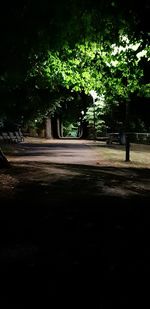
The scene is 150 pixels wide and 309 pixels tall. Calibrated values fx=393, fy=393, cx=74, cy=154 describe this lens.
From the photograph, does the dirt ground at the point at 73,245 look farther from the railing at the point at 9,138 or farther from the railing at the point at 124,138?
the railing at the point at 124,138

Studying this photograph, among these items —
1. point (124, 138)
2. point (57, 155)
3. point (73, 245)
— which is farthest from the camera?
point (124, 138)

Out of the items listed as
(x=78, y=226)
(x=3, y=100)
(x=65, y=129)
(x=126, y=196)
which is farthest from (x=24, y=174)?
(x=65, y=129)

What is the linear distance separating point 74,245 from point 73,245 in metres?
0.01

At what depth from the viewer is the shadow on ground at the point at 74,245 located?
4.06m

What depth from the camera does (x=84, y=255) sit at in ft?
17.3

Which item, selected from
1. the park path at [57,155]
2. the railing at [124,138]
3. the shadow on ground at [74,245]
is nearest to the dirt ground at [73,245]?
the shadow on ground at [74,245]

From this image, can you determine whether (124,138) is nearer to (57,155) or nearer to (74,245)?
(57,155)

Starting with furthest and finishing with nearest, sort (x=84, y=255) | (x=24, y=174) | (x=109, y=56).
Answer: (x=109, y=56)
(x=24, y=174)
(x=84, y=255)

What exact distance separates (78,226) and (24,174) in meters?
6.38

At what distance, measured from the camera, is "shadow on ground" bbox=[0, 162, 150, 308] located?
4059 millimetres

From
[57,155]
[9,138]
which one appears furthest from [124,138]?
[57,155]

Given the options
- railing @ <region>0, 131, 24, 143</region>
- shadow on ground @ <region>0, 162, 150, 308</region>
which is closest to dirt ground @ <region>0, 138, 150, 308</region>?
shadow on ground @ <region>0, 162, 150, 308</region>

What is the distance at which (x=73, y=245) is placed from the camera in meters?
5.71

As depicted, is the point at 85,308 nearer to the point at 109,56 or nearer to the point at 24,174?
the point at 24,174
